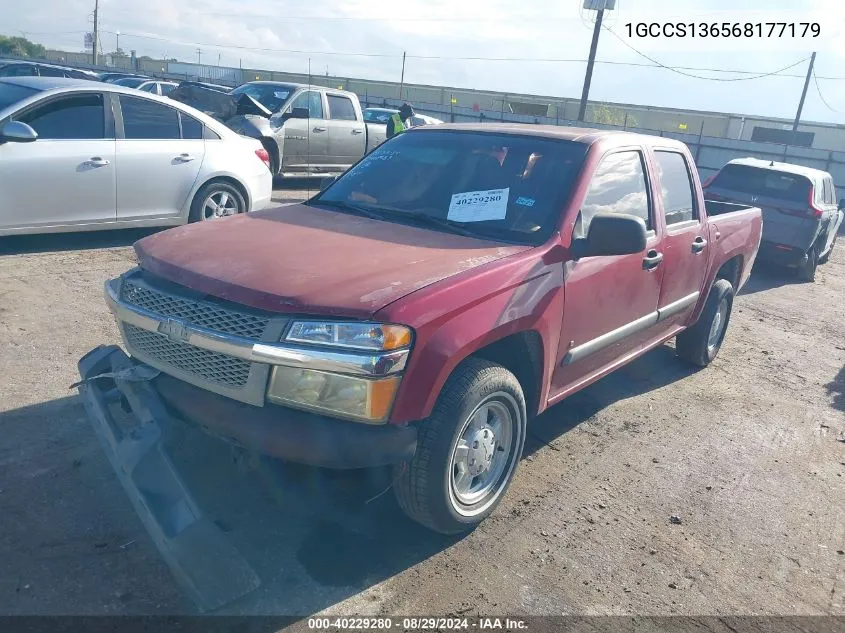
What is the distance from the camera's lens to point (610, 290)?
418cm

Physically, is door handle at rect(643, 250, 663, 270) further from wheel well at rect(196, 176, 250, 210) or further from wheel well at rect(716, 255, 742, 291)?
wheel well at rect(196, 176, 250, 210)

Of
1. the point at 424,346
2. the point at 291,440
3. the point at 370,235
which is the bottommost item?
the point at 291,440

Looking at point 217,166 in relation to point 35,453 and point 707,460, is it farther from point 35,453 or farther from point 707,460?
point 707,460

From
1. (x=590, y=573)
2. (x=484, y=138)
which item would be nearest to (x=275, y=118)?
(x=484, y=138)

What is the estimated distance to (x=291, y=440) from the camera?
2809 mm

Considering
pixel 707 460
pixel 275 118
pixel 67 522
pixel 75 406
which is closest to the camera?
pixel 67 522

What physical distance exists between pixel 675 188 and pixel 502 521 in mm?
2803

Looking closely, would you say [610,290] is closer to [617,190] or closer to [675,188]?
[617,190]

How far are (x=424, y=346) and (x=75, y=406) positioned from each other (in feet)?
8.06

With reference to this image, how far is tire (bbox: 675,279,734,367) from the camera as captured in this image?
603cm

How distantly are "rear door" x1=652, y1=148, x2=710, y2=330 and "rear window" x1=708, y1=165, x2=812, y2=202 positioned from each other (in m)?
6.08

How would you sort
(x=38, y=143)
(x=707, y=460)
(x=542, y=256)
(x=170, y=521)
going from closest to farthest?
(x=170, y=521), (x=542, y=256), (x=707, y=460), (x=38, y=143)

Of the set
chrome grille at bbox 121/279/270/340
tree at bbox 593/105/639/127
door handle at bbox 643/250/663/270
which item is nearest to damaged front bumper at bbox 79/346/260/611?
chrome grille at bbox 121/279/270/340

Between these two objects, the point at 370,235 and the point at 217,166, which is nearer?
the point at 370,235
